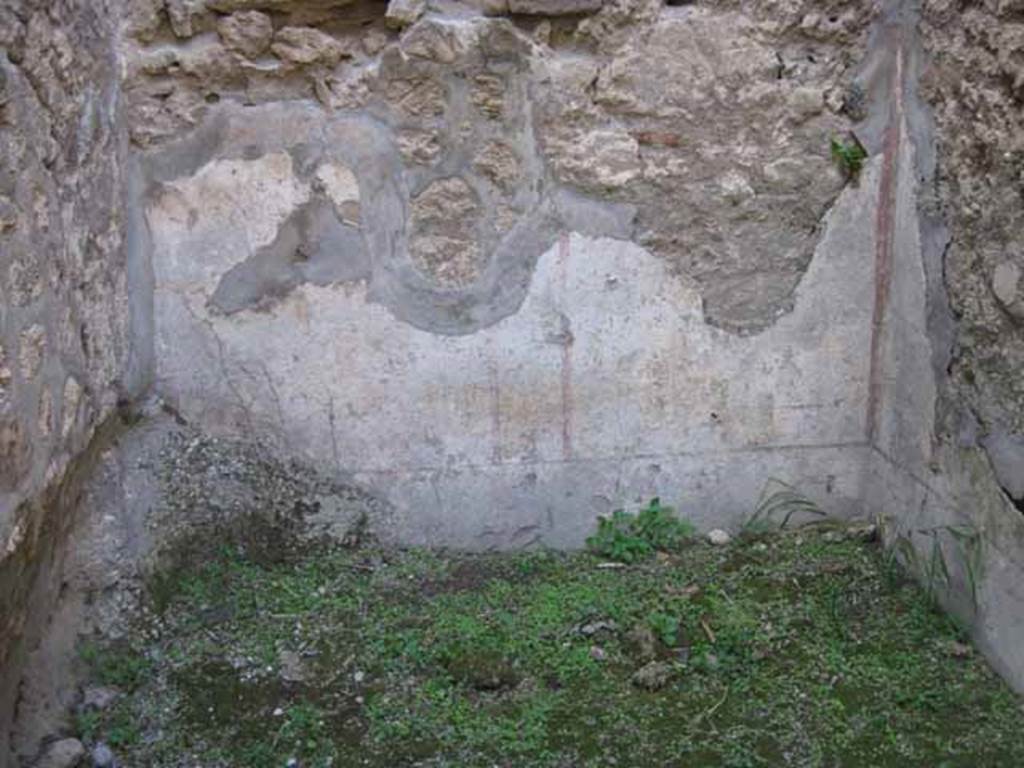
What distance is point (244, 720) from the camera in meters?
2.19

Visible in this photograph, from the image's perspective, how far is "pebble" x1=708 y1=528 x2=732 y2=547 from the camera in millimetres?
2848

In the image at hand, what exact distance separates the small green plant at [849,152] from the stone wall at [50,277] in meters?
1.75

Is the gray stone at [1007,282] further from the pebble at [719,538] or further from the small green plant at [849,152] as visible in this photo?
the pebble at [719,538]

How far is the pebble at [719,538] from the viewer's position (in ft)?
9.34

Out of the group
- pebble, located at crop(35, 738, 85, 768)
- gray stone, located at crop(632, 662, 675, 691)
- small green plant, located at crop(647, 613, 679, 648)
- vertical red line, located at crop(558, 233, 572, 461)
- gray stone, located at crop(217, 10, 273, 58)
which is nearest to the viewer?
pebble, located at crop(35, 738, 85, 768)

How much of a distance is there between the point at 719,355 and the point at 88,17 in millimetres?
1711

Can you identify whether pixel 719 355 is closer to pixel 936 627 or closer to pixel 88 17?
pixel 936 627

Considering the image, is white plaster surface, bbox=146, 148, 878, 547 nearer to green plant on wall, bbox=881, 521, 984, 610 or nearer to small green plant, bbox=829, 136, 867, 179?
small green plant, bbox=829, 136, 867, 179

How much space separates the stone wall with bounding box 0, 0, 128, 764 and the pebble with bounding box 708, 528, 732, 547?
155 cm

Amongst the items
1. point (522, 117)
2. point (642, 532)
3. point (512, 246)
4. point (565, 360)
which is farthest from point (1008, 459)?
point (522, 117)

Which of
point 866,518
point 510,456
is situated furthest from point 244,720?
point 866,518

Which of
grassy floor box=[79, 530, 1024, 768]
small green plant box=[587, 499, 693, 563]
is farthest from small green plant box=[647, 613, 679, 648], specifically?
small green plant box=[587, 499, 693, 563]

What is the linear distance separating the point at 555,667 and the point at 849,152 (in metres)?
1.45

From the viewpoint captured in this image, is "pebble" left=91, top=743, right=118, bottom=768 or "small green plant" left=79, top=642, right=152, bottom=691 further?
"small green plant" left=79, top=642, right=152, bottom=691
